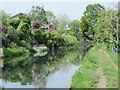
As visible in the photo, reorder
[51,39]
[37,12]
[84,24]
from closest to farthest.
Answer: [51,39], [84,24], [37,12]

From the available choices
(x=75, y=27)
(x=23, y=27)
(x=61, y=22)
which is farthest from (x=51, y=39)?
(x=61, y=22)

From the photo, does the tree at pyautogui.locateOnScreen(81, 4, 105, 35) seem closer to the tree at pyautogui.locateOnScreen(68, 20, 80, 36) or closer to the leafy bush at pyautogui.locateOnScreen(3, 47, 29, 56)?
the tree at pyautogui.locateOnScreen(68, 20, 80, 36)

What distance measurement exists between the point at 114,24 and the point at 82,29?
130 ft

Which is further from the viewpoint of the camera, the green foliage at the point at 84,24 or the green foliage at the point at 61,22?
the green foliage at the point at 61,22

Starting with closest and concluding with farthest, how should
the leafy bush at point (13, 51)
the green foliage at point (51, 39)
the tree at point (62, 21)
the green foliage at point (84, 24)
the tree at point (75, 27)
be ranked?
the leafy bush at point (13, 51), the green foliage at point (51, 39), the green foliage at point (84, 24), the tree at point (75, 27), the tree at point (62, 21)

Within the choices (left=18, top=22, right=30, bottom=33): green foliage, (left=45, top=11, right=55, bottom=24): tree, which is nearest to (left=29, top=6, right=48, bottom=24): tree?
(left=45, top=11, right=55, bottom=24): tree

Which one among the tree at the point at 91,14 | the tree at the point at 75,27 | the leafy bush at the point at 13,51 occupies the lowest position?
the leafy bush at the point at 13,51

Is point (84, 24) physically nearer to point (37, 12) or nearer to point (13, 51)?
point (37, 12)

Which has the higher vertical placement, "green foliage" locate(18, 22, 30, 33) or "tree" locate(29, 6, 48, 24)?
"tree" locate(29, 6, 48, 24)

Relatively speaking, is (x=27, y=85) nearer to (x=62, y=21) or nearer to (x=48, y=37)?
(x=48, y=37)

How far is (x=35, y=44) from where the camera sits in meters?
42.1

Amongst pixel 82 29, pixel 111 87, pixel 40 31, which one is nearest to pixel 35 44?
pixel 40 31

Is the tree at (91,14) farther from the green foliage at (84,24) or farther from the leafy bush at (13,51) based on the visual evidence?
the leafy bush at (13,51)

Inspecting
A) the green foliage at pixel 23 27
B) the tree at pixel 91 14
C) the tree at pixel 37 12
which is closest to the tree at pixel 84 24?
the tree at pixel 91 14
